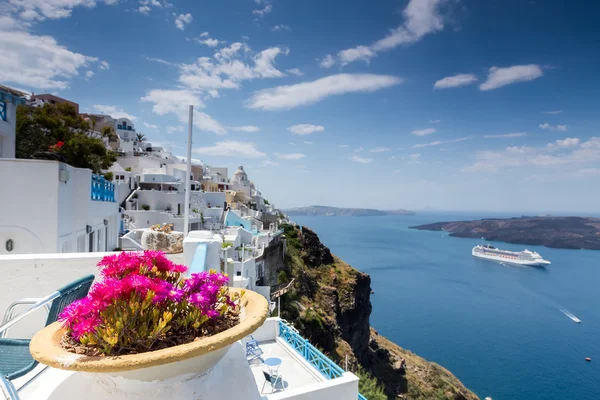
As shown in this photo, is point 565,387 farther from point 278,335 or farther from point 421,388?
point 278,335

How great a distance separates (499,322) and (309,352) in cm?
4490

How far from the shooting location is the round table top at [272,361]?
5.33 m

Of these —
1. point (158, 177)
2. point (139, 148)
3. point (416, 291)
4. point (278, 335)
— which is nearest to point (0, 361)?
point (278, 335)

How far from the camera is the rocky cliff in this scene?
883 inches

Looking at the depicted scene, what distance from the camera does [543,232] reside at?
13288 cm

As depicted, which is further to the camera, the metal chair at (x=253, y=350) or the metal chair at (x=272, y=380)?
the metal chair at (x=253, y=350)

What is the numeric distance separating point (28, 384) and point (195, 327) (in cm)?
148

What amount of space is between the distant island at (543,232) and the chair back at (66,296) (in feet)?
459

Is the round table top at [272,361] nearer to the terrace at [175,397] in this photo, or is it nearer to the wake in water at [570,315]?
the terrace at [175,397]

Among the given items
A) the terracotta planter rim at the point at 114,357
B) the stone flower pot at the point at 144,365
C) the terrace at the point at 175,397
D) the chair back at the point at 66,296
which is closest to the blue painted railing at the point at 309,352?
the terrace at the point at 175,397

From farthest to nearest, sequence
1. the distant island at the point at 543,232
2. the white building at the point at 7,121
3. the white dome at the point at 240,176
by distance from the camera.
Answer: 1. the distant island at the point at 543,232
2. the white dome at the point at 240,176
3. the white building at the point at 7,121

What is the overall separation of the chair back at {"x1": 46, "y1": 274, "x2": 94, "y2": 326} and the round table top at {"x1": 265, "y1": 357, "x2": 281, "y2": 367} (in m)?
3.63

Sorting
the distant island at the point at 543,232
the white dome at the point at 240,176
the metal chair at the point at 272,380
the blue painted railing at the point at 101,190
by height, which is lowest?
the distant island at the point at 543,232

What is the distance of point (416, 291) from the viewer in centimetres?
5475
